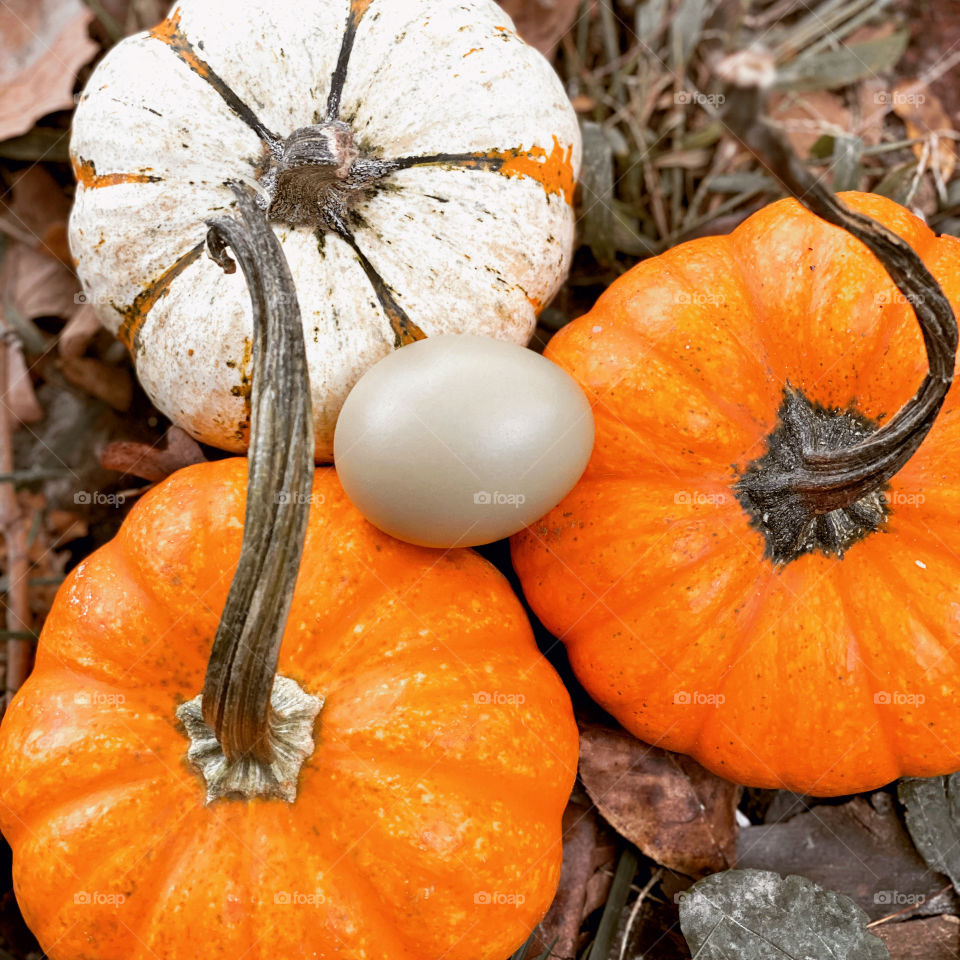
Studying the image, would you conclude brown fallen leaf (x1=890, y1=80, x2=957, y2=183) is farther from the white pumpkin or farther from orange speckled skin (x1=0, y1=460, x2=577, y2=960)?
orange speckled skin (x1=0, y1=460, x2=577, y2=960)

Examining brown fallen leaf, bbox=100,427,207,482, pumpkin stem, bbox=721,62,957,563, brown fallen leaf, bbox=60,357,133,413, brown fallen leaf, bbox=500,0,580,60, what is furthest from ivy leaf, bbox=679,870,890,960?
brown fallen leaf, bbox=500,0,580,60

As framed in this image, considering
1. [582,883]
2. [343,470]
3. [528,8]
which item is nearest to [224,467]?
[343,470]

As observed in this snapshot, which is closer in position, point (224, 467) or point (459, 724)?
point (459, 724)

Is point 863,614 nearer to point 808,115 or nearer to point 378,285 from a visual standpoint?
point 378,285

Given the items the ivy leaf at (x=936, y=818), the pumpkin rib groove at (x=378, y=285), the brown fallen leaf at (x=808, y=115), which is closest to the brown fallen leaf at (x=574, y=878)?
the ivy leaf at (x=936, y=818)

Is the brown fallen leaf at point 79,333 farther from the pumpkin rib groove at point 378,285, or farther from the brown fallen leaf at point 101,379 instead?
the pumpkin rib groove at point 378,285

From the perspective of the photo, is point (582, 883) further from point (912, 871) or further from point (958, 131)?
point (958, 131)
